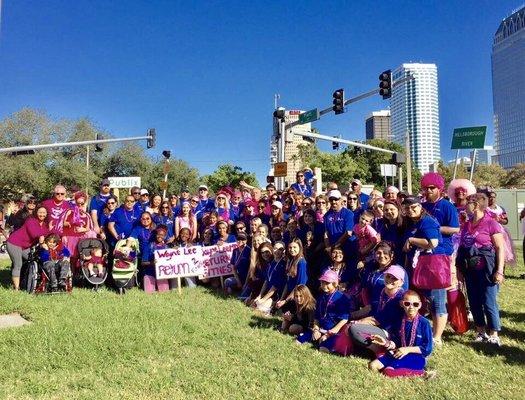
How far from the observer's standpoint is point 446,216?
536cm

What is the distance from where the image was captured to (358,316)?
17.7 ft

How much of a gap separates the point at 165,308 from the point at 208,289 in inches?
84.7

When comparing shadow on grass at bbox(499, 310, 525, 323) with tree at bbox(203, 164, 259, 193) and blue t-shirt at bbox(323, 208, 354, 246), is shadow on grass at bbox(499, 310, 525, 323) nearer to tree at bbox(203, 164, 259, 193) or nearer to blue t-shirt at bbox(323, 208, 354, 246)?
blue t-shirt at bbox(323, 208, 354, 246)

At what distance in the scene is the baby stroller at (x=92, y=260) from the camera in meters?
8.53

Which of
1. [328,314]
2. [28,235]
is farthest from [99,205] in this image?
[328,314]

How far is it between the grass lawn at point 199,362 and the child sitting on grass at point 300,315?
0.24 metres

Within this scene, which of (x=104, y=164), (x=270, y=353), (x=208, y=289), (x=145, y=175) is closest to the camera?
(x=270, y=353)

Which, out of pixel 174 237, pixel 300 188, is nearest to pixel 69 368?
pixel 174 237

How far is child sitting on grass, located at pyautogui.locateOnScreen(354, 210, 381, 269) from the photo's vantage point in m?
6.34


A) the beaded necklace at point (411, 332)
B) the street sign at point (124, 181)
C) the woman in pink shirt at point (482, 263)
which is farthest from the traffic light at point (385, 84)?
the beaded necklace at point (411, 332)

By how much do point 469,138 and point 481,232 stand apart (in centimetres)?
957

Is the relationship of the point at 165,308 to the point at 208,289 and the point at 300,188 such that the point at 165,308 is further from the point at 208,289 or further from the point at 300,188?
the point at 300,188

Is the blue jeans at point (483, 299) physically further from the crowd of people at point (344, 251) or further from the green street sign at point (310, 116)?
the green street sign at point (310, 116)

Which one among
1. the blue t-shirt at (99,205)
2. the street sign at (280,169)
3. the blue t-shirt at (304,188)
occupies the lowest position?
the blue t-shirt at (99,205)
